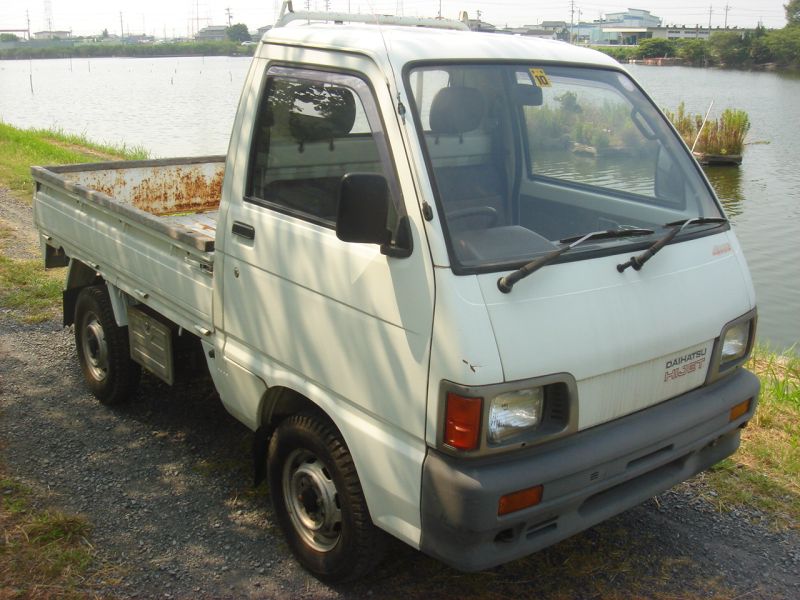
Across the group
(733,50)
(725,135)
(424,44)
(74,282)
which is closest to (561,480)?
(424,44)

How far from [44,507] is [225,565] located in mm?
1081

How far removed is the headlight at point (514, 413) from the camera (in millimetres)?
2762

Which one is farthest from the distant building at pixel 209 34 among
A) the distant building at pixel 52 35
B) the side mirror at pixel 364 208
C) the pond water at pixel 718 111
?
the distant building at pixel 52 35

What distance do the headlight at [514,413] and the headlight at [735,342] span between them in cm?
107

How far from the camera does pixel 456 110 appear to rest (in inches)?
134

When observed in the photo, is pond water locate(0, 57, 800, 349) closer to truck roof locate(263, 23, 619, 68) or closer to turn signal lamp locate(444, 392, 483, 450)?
truck roof locate(263, 23, 619, 68)

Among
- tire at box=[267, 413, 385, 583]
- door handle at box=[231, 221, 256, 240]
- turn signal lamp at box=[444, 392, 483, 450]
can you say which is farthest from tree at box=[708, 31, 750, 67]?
turn signal lamp at box=[444, 392, 483, 450]

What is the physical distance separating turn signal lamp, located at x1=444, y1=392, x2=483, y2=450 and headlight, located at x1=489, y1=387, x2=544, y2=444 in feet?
0.20

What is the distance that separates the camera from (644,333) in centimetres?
308

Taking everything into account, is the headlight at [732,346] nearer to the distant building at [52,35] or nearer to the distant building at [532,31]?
the distant building at [532,31]

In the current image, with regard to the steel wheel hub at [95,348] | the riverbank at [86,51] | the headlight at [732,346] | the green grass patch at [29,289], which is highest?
the riverbank at [86,51]

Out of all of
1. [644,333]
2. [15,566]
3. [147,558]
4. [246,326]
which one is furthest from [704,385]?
[15,566]

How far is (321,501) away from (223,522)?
0.83 metres

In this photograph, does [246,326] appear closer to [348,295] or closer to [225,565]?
[348,295]
